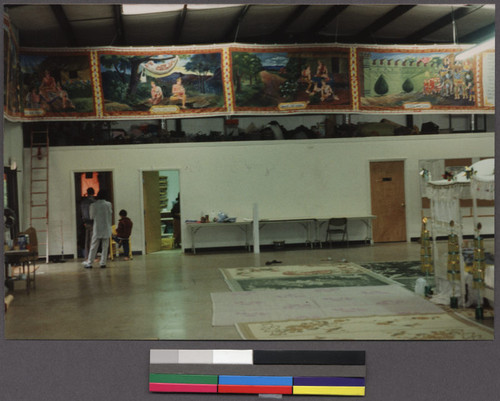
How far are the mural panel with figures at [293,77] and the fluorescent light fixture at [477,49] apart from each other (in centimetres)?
97

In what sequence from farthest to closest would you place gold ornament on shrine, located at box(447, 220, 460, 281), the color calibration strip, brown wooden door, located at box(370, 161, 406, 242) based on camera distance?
gold ornament on shrine, located at box(447, 220, 460, 281), brown wooden door, located at box(370, 161, 406, 242), the color calibration strip

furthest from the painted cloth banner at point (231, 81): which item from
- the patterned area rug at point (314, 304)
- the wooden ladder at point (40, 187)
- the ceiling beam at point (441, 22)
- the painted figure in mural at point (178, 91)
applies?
the patterned area rug at point (314, 304)

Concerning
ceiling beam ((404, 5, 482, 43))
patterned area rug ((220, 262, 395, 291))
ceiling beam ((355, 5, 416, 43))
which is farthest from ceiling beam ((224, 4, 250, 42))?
patterned area rug ((220, 262, 395, 291))

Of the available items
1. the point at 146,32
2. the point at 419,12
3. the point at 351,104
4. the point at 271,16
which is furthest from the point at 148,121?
the point at 419,12

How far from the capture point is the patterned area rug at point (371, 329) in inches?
199

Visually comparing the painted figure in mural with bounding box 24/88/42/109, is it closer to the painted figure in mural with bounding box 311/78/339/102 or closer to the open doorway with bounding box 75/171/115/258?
the open doorway with bounding box 75/171/115/258

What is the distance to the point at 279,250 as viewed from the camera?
5.41 metres

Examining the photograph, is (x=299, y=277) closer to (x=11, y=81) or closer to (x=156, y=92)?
(x=156, y=92)

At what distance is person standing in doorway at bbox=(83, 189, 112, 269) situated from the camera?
5434mm

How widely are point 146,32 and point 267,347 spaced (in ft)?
9.66

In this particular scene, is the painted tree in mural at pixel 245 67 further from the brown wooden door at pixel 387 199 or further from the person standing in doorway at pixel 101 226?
the person standing in doorway at pixel 101 226

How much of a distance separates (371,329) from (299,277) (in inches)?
30.2

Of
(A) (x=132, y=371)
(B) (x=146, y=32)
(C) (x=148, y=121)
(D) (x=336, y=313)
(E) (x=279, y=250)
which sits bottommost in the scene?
(A) (x=132, y=371)

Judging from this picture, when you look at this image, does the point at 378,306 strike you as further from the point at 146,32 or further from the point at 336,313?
the point at 146,32
